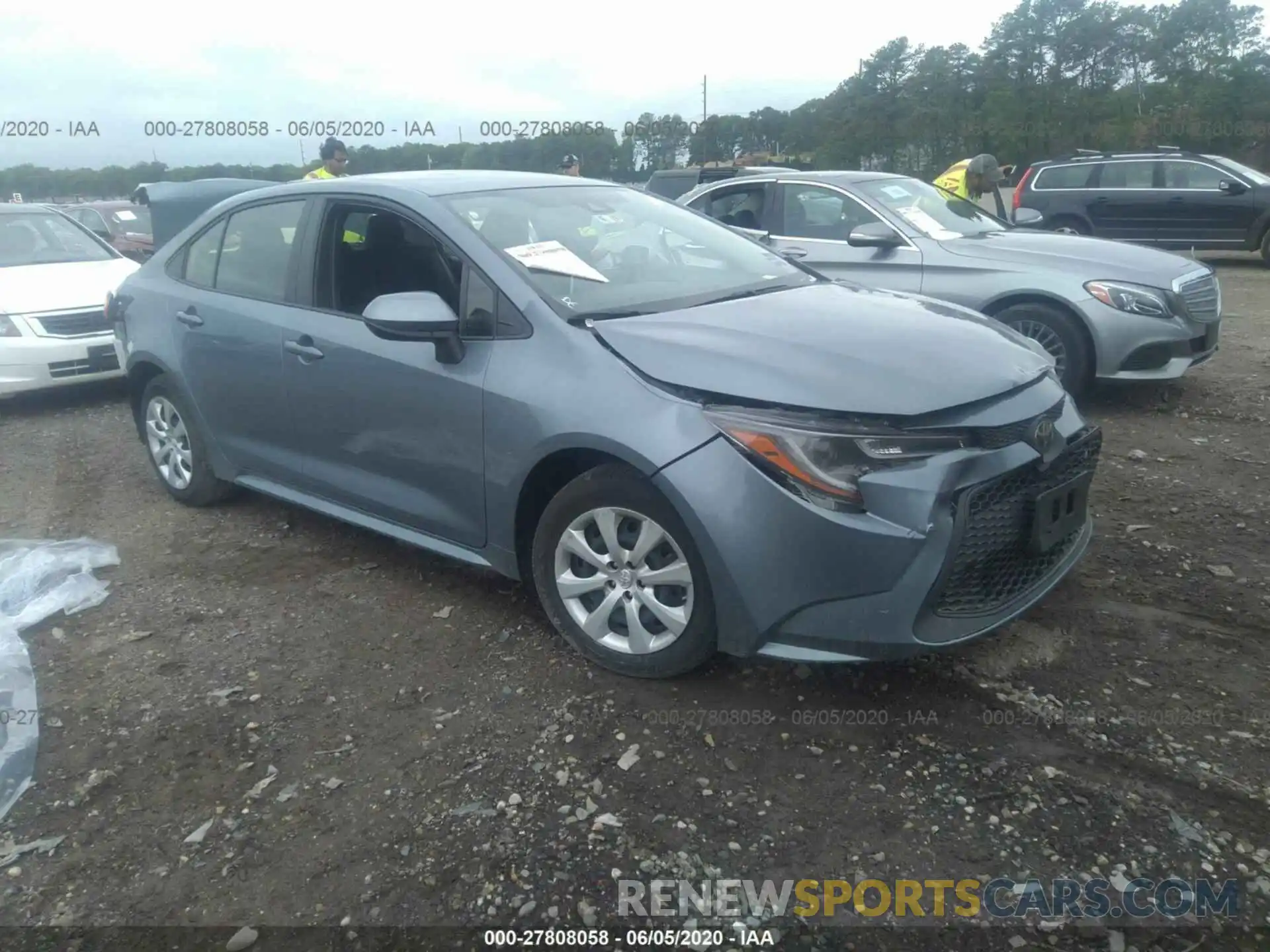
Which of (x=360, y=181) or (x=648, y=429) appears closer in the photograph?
(x=648, y=429)

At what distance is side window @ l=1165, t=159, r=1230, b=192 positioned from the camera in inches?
547

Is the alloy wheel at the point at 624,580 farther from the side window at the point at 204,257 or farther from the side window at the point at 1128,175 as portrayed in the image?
the side window at the point at 1128,175

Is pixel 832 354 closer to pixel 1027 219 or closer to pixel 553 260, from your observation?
pixel 553 260

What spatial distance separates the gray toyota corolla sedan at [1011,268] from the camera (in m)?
6.04

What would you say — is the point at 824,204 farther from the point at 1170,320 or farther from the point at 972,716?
the point at 972,716

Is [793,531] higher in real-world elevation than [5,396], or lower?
higher

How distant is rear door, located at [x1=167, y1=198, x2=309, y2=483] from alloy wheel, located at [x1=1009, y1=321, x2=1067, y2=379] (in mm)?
4332

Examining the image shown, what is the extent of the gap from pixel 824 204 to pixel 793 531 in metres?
4.90

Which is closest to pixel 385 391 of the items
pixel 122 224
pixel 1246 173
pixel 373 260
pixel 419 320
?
pixel 419 320

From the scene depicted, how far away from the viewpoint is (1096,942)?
213cm

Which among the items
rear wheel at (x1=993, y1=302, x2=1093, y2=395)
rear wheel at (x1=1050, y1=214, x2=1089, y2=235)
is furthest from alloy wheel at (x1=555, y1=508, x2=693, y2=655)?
rear wheel at (x1=1050, y1=214, x2=1089, y2=235)

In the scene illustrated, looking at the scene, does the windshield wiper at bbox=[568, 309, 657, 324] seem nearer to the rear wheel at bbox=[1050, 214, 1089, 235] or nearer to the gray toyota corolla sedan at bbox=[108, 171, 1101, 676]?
the gray toyota corolla sedan at bbox=[108, 171, 1101, 676]

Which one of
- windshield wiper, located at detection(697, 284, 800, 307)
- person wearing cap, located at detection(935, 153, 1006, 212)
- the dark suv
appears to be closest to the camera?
windshield wiper, located at detection(697, 284, 800, 307)

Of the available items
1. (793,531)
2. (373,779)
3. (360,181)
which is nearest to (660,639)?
(793,531)
